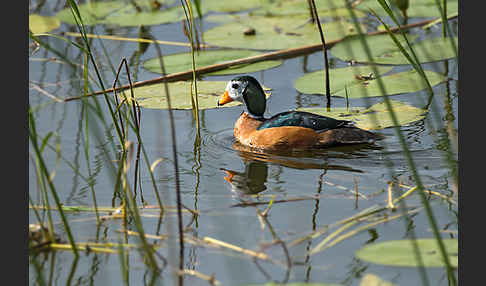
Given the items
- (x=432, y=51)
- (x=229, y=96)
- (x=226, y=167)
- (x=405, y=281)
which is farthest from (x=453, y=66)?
(x=405, y=281)

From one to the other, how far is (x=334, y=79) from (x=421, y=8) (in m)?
2.54

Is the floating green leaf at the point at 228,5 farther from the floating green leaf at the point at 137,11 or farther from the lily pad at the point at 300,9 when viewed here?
the lily pad at the point at 300,9

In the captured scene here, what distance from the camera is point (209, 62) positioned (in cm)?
771

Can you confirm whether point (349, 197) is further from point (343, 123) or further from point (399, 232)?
point (343, 123)

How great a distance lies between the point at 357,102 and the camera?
264 inches

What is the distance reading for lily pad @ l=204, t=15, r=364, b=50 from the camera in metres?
8.12

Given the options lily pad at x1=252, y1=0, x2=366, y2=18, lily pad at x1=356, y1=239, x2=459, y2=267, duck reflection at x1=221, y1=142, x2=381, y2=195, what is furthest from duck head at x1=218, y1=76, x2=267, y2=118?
lily pad at x1=252, y1=0, x2=366, y2=18

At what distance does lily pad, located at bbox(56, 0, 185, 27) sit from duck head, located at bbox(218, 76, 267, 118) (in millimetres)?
2972

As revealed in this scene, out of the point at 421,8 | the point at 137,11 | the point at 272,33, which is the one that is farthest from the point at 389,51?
the point at 137,11

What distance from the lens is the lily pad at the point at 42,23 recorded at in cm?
884

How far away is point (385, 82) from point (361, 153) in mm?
1368

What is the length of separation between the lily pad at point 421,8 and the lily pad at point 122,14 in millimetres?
2490

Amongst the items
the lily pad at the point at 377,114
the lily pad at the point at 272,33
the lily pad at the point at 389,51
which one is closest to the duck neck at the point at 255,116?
the lily pad at the point at 377,114

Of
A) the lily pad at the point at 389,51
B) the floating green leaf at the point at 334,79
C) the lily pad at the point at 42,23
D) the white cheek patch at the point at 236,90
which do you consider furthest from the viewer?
the lily pad at the point at 42,23
